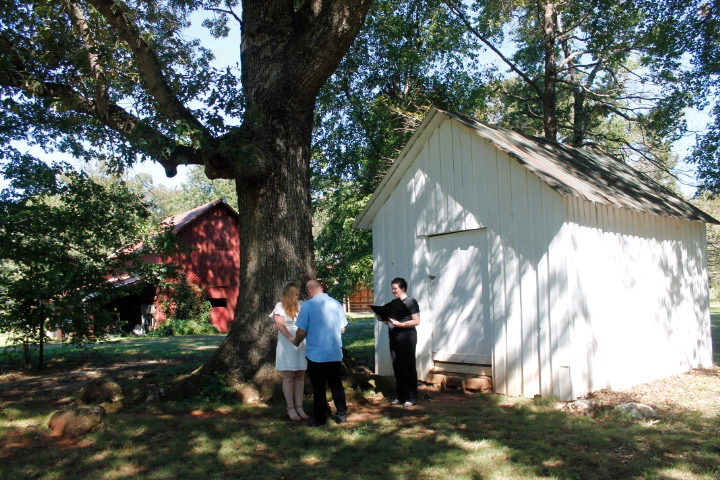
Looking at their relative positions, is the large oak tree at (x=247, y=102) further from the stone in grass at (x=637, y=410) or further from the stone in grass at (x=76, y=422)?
the stone in grass at (x=637, y=410)

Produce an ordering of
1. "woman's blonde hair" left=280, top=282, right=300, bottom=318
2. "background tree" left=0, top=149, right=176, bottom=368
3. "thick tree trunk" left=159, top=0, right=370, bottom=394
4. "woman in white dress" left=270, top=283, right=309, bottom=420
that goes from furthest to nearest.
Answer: "background tree" left=0, top=149, right=176, bottom=368, "thick tree trunk" left=159, top=0, right=370, bottom=394, "woman's blonde hair" left=280, top=282, right=300, bottom=318, "woman in white dress" left=270, top=283, right=309, bottom=420

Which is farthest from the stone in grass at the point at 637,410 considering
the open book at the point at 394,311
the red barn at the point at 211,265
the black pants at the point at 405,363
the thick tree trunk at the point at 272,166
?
the red barn at the point at 211,265

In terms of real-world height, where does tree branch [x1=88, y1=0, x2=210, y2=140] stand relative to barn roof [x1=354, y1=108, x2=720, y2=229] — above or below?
above

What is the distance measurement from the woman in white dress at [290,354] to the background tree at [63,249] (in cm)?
558

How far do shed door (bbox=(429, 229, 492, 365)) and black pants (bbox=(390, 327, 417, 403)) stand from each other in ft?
5.29

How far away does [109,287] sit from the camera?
12344 millimetres

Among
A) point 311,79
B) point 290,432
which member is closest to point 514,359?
point 290,432

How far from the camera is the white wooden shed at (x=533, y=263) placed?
8.66m

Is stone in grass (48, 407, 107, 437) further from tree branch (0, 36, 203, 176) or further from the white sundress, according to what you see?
tree branch (0, 36, 203, 176)

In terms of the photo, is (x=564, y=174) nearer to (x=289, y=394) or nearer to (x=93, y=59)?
(x=289, y=394)

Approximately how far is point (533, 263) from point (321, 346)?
11.8 ft

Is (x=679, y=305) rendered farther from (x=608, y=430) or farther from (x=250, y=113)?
(x=250, y=113)

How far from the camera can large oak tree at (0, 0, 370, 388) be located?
8750mm

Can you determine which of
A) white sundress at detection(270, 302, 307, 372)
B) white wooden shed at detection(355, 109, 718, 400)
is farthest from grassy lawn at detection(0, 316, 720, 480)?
white wooden shed at detection(355, 109, 718, 400)
